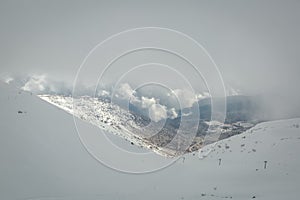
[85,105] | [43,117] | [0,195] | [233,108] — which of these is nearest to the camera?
[0,195]

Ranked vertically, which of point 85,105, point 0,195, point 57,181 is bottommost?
point 0,195

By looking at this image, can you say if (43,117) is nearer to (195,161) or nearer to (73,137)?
(73,137)

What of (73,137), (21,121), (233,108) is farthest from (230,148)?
(233,108)

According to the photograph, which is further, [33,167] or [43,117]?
[43,117]

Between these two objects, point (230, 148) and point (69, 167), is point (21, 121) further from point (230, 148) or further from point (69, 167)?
point (230, 148)

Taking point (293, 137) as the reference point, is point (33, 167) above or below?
below

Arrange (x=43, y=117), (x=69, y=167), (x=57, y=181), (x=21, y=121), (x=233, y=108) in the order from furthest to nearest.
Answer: (x=233, y=108) < (x=43, y=117) < (x=21, y=121) < (x=69, y=167) < (x=57, y=181)
